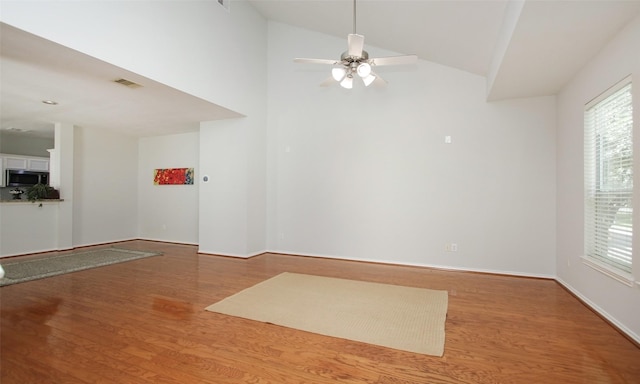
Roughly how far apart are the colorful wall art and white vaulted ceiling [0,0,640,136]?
154 cm

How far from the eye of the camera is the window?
8.95 feet

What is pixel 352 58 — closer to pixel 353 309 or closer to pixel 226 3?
pixel 353 309

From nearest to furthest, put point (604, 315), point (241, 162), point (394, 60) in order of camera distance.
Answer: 1. point (604, 315)
2. point (394, 60)
3. point (241, 162)

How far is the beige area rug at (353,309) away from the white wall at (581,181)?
1472mm

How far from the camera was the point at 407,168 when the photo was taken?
506cm

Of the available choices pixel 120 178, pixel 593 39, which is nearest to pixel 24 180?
pixel 120 178

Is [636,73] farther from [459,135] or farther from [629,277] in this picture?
[459,135]

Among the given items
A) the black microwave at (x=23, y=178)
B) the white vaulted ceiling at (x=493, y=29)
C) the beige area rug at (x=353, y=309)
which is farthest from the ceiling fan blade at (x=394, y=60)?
the black microwave at (x=23, y=178)

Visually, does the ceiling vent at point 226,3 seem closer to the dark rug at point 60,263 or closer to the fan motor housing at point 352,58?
the fan motor housing at point 352,58

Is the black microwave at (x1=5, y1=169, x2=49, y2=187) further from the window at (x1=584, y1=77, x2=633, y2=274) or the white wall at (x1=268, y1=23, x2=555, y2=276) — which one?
the window at (x1=584, y1=77, x2=633, y2=274)

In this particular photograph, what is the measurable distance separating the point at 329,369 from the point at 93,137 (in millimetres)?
7533

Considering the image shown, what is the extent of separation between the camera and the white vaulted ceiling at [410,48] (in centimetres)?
258

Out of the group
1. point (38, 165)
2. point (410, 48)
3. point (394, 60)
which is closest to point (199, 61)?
point (394, 60)

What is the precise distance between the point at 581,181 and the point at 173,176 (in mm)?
7672
